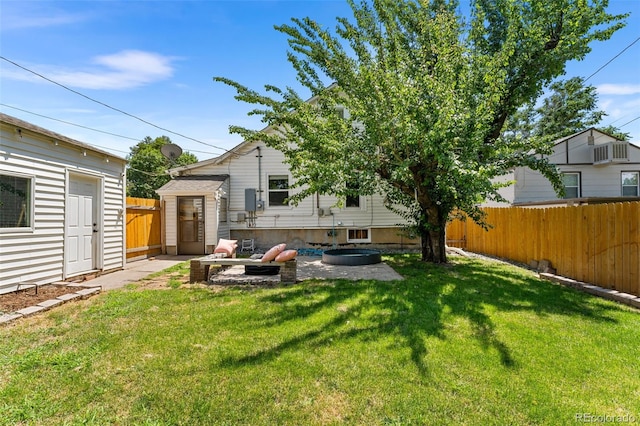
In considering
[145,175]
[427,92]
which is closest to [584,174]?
[427,92]

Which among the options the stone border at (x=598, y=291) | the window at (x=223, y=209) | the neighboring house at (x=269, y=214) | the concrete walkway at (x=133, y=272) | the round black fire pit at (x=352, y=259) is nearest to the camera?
the stone border at (x=598, y=291)

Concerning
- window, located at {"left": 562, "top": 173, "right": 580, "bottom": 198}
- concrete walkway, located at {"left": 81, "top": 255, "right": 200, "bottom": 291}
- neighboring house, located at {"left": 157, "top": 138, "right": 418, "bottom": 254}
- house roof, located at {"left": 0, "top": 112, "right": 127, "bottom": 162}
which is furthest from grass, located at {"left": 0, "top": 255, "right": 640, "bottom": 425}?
window, located at {"left": 562, "top": 173, "right": 580, "bottom": 198}

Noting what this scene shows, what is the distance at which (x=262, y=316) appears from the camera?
4539 mm

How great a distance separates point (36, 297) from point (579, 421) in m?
7.50

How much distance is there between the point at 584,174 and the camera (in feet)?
51.1

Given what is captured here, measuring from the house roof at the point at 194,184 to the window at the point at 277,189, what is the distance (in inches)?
72.1

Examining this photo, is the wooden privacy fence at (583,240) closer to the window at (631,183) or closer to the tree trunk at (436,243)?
the tree trunk at (436,243)

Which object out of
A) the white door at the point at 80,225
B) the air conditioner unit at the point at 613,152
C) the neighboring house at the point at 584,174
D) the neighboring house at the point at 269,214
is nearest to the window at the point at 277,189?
the neighboring house at the point at 269,214

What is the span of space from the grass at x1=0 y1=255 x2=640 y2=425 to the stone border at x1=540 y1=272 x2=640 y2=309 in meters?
0.47

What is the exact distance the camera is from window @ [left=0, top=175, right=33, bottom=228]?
5.57 m

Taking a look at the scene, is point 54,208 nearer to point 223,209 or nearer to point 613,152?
point 223,209

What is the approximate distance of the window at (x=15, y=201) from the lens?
5.57 metres

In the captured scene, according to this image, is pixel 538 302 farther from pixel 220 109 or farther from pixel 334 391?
pixel 220 109

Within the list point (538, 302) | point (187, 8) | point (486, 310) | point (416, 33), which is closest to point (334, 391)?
point (486, 310)
